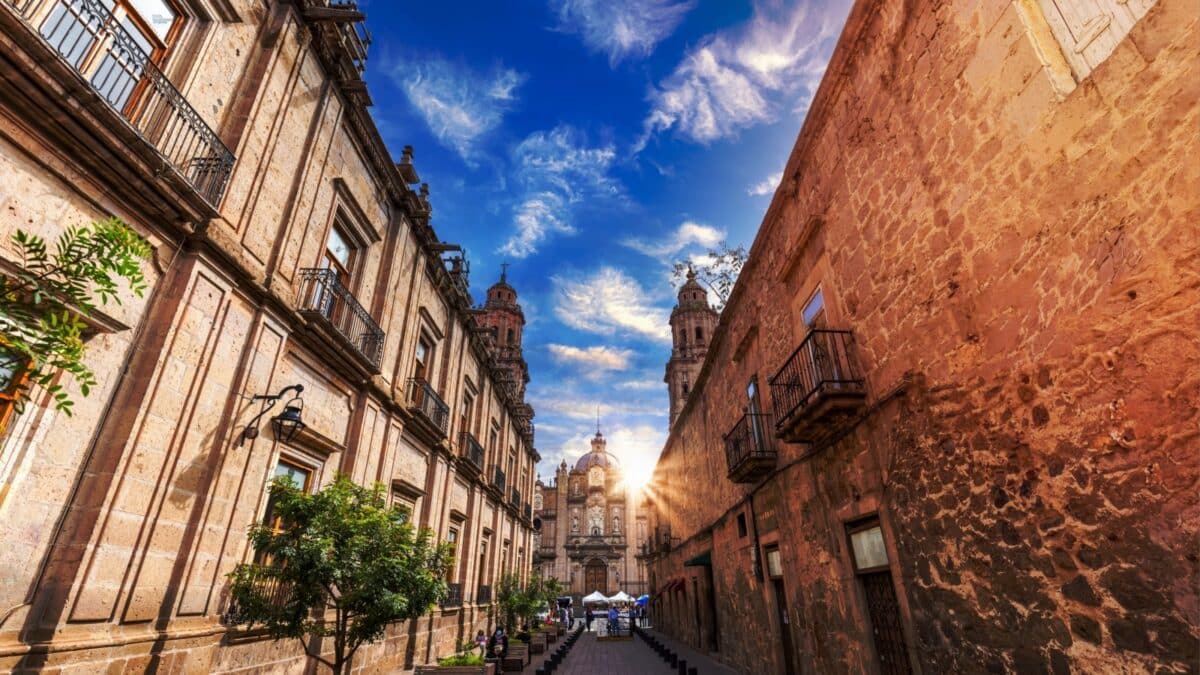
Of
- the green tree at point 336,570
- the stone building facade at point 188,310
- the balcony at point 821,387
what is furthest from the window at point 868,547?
the stone building facade at point 188,310

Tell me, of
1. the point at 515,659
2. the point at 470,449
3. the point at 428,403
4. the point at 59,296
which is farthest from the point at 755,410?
the point at 59,296

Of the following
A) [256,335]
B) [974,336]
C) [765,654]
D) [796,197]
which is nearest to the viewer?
[974,336]

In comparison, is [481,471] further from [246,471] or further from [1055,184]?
[1055,184]

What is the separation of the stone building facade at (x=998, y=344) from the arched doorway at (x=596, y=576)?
49.2 m

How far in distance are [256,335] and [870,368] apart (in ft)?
25.9

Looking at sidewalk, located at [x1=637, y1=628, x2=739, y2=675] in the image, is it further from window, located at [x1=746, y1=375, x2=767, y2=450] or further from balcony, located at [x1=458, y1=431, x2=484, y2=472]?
balcony, located at [x1=458, y1=431, x2=484, y2=472]

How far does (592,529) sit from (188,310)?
55336 millimetres


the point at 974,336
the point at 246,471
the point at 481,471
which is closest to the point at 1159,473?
the point at 974,336

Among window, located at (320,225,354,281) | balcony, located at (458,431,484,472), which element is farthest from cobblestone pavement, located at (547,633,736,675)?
window, located at (320,225,354,281)

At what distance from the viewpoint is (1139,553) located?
3.21 meters

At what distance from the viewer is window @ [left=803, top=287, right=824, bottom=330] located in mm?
7930

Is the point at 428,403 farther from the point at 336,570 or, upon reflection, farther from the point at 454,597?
the point at 336,570

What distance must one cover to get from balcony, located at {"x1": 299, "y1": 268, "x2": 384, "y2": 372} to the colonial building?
46951mm

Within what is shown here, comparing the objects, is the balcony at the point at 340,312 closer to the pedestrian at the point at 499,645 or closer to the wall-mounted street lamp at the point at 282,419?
the wall-mounted street lamp at the point at 282,419
